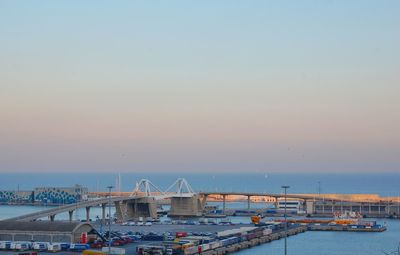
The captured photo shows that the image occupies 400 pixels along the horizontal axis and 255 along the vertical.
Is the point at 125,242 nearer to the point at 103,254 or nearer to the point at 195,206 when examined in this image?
the point at 103,254

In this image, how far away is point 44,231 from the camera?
27.7 metres

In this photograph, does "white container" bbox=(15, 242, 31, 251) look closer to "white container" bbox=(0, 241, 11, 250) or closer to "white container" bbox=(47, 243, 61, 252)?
"white container" bbox=(0, 241, 11, 250)

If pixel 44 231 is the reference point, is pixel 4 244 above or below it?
below

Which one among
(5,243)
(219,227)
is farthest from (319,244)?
(5,243)

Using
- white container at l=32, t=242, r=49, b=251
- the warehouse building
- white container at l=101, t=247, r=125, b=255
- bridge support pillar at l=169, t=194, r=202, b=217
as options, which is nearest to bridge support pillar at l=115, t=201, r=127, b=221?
bridge support pillar at l=169, t=194, r=202, b=217

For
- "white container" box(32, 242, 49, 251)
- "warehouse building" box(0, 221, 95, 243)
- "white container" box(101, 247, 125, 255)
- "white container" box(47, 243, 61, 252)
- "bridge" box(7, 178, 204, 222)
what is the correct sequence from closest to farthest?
"white container" box(101, 247, 125, 255), "white container" box(47, 243, 61, 252), "white container" box(32, 242, 49, 251), "warehouse building" box(0, 221, 95, 243), "bridge" box(7, 178, 204, 222)

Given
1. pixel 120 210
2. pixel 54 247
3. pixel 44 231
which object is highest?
pixel 120 210

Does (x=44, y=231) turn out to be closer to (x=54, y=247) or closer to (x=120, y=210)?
(x=54, y=247)

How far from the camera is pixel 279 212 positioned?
168 feet

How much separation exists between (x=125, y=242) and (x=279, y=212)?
23.3 metres

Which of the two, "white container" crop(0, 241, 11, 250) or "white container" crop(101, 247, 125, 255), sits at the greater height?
"white container" crop(0, 241, 11, 250)

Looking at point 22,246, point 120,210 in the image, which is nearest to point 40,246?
point 22,246

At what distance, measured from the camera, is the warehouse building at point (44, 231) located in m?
27.4

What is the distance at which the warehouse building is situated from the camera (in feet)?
89.9
